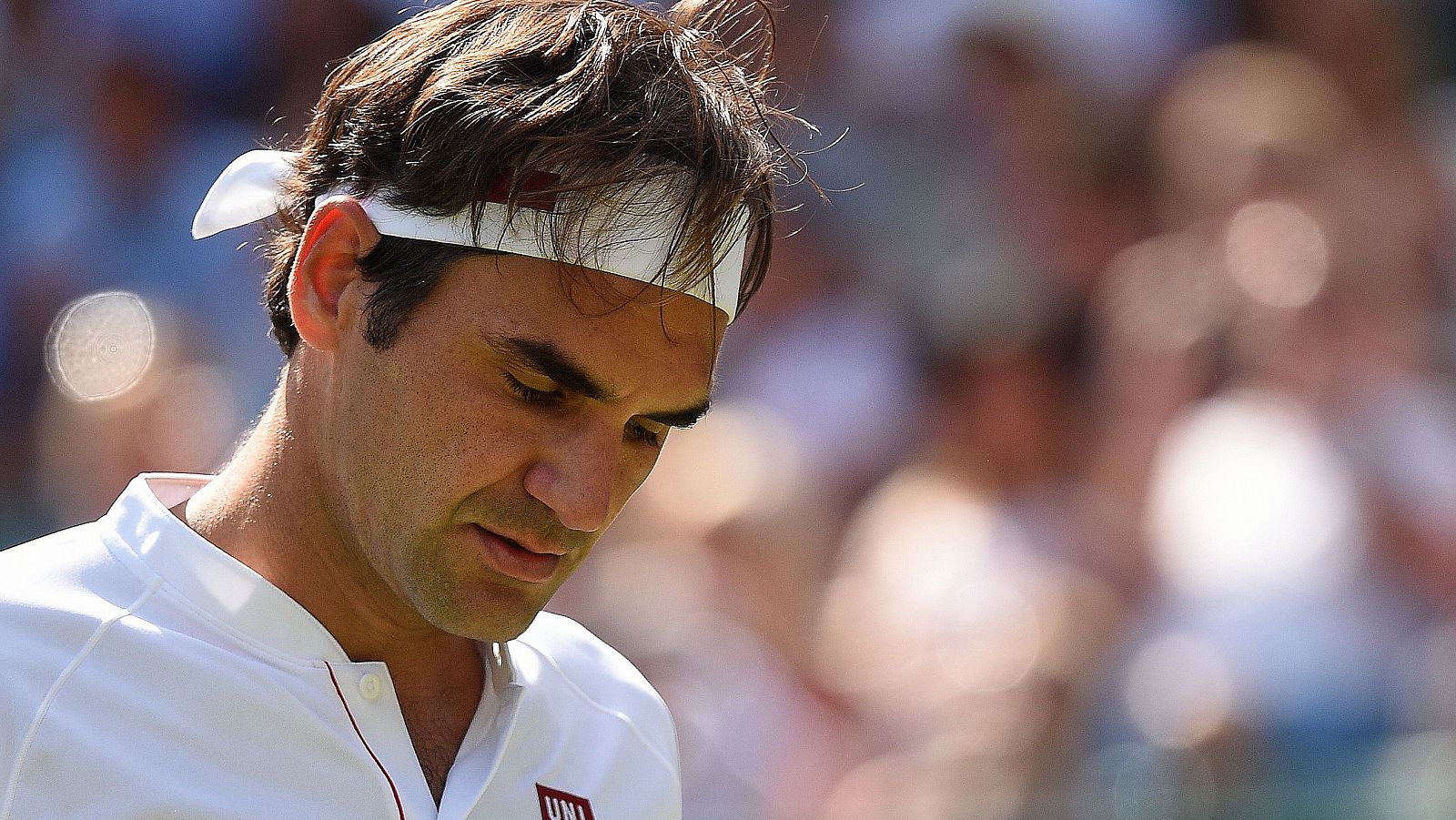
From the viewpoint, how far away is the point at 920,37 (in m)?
4.82

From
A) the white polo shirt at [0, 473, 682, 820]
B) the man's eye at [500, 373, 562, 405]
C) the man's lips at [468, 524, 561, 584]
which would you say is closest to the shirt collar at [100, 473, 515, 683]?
the white polo shirt at [0, 473, 682, 820]

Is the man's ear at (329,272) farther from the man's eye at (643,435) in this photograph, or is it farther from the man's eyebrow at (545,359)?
the man's eye at (643,435)

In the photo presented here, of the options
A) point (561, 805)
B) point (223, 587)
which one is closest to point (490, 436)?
point (223, 587)

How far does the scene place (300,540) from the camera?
180cm

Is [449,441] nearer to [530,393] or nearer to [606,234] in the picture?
[530,393]

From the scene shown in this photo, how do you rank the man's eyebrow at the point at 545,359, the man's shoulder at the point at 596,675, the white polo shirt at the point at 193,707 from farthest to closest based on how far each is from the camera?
the man's shoulder at the point at 596,675, the man's eyebrow at the point at 545,359, the white polo shirt at the point at 193,707

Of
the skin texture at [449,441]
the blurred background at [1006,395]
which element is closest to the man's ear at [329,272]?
the skin texture at [449,441]

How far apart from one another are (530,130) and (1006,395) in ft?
8.78

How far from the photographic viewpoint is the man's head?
1.74 m

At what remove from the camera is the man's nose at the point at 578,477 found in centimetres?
173

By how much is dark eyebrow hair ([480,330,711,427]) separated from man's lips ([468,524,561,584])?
173mm

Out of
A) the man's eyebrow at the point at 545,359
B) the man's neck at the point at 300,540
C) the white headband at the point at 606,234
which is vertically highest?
the white headband at the point at 606,234

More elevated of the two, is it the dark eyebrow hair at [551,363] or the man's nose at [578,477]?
the dark eyebrow hair at [551,363]

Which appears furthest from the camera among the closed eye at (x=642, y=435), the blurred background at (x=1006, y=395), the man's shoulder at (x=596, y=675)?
A: the blurred background at (x=1006, y=395)
